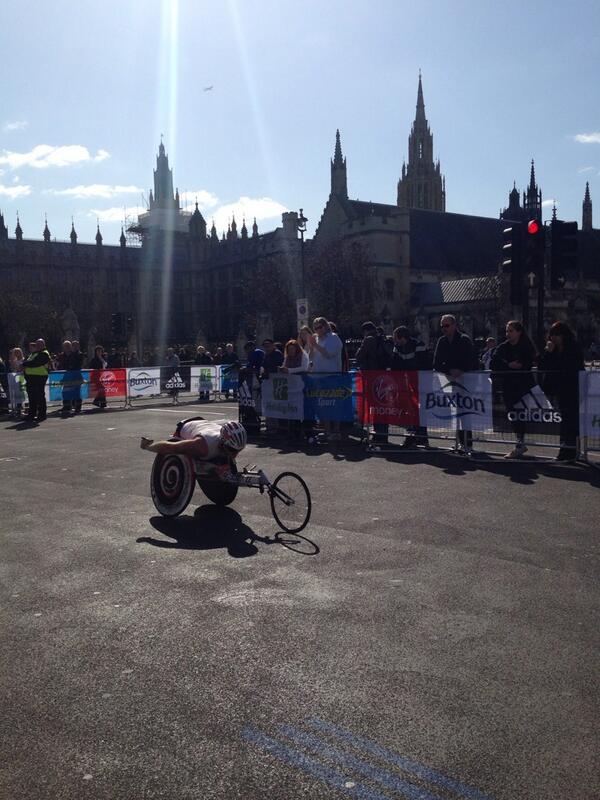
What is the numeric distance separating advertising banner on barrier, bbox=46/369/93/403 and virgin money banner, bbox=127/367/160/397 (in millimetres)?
2141

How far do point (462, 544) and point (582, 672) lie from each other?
8.64 feet

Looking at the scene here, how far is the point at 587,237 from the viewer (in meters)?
86.7

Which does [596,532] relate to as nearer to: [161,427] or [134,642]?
[134,642]

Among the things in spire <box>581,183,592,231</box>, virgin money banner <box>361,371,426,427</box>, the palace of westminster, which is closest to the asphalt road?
virgin money banner <box>361,371,426,427</box>

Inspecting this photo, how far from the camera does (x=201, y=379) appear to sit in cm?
2584

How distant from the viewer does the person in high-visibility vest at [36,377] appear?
18750 mm

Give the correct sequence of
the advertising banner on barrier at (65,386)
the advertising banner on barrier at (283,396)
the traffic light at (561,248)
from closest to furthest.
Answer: the traffic light at (561,248) → the advertising banner on barrier at (283,396) → the advertising banner on barrier at (65,386)

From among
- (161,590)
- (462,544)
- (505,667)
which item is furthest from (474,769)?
(462,544)

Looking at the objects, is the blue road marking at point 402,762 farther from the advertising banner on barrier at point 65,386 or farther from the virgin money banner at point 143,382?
the virgin money banner at point 143,382

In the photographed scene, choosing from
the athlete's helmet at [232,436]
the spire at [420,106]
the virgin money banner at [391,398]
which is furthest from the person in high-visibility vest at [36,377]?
the spire at [420,106]

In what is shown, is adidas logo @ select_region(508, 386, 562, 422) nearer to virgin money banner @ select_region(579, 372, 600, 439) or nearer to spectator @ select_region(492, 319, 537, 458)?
spectator @ select_region(492, 319, 537, 458)

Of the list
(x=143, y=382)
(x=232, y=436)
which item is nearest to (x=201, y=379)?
(x=143, y=382)

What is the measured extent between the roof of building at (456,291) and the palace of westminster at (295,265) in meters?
0.14

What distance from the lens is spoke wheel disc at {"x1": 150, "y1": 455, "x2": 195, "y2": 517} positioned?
7.76 m
